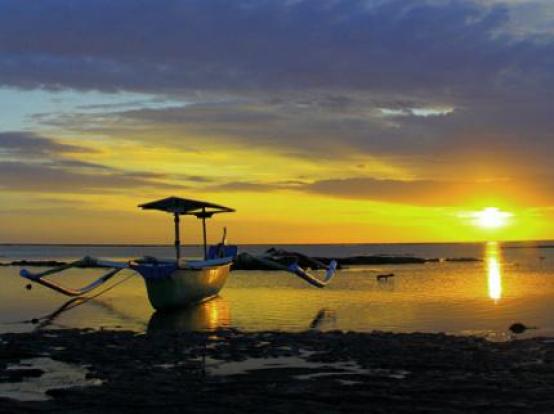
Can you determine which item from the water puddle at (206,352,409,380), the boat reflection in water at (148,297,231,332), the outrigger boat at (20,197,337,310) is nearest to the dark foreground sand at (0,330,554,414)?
the water puddle at (206,352,409,380)

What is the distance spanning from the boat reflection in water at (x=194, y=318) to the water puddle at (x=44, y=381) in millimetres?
8086

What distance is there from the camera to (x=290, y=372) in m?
14.4

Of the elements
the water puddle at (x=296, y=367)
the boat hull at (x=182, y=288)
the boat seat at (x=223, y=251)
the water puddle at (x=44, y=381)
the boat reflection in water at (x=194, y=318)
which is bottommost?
the water puddle at (x=44, y=381)

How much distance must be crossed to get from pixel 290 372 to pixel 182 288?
17370mm

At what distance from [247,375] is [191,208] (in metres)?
20.7

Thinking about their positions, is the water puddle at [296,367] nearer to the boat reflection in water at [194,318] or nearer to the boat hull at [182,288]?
the boat reflection in water at [194,318]

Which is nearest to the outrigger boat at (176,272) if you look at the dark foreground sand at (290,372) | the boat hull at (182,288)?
the boat hull at (182,288)

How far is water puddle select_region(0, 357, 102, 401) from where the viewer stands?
41.1 feet

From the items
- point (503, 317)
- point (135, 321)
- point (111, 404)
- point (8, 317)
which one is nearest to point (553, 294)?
point (503, 317)

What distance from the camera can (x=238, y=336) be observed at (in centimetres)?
2067

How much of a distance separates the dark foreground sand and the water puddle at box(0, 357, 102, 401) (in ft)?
0.76

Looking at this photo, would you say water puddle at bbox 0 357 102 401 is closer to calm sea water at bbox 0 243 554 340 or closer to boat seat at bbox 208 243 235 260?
calm sea water at bbox 0 243 554 340

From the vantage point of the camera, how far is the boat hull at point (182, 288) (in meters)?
30.2

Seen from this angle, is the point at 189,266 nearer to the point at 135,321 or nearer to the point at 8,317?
the point at 135,321
